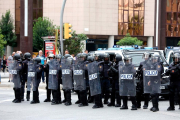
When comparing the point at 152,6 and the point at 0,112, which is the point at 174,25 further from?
the point at 0,112

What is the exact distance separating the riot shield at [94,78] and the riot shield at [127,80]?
2.74 feet

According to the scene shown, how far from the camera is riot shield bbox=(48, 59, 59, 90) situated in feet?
47.1

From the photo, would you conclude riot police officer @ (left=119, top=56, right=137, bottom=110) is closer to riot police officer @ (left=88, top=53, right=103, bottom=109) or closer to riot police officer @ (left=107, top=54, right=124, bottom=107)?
riot police officer @ (left=107, top=54, right=124, bottom=107)

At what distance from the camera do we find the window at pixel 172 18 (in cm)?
6238

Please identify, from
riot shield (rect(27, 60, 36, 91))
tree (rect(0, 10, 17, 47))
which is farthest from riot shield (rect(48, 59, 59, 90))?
tree (rect(0, 10, 17, 47))

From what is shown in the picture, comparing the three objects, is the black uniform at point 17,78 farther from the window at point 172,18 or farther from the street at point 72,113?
the window at point 172,18

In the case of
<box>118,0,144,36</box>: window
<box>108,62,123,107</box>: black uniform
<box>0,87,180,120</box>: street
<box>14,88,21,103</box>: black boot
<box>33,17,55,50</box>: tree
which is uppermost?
<box>118,0,144,36</box>: window

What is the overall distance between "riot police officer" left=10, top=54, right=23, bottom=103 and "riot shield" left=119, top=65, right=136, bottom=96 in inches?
164

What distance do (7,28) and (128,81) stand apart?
156 feet

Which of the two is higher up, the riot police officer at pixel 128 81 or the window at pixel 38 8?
the window at pixel 38 8

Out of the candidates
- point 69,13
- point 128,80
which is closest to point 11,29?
point 69,13

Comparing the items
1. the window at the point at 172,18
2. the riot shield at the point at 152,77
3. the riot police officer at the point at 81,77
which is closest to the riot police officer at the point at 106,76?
the riot police officer at the point at 81,77

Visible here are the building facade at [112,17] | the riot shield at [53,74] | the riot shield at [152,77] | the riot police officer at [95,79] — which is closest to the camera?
the riot shield at [152,77]

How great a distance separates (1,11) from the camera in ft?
201
